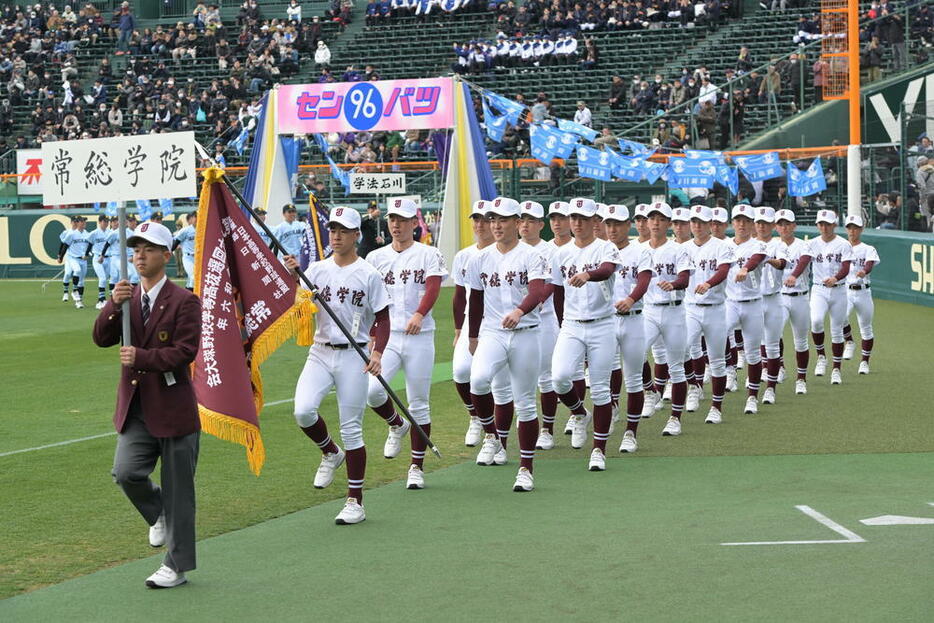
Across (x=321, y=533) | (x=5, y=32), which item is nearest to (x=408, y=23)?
(x=5, y=32)

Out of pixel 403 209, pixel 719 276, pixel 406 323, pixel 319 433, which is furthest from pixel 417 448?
pixel 719 276

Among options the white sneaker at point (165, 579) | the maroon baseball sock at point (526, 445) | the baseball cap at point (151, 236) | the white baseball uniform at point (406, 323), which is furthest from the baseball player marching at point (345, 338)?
A: the white sneaker at point (165, 579)

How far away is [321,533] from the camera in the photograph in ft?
29.0

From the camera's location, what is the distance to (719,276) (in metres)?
13.5

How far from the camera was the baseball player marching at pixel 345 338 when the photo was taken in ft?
30.3

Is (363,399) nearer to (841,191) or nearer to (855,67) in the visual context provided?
(855,67)

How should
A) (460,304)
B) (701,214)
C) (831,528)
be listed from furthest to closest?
(701,214)
(460,304)
(831,528)

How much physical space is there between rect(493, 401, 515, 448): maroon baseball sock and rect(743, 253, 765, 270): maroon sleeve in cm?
421

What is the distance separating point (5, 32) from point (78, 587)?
156 ft

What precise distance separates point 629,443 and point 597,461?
96 centimetres

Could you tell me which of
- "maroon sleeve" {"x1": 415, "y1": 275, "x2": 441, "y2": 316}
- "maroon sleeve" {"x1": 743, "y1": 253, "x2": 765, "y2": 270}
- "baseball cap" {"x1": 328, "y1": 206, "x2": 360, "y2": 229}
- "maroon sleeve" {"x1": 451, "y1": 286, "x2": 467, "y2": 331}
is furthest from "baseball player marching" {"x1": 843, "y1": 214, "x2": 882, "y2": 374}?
"baseball cap" {"x1": 328, "y1": 206, "x2": 360, "y2": 229}

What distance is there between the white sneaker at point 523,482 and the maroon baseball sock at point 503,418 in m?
0.84

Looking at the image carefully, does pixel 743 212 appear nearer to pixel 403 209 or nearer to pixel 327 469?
pixel 403 209

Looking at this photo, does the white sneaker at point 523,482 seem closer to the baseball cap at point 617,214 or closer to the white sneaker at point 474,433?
the white sneaker at point 474,433
